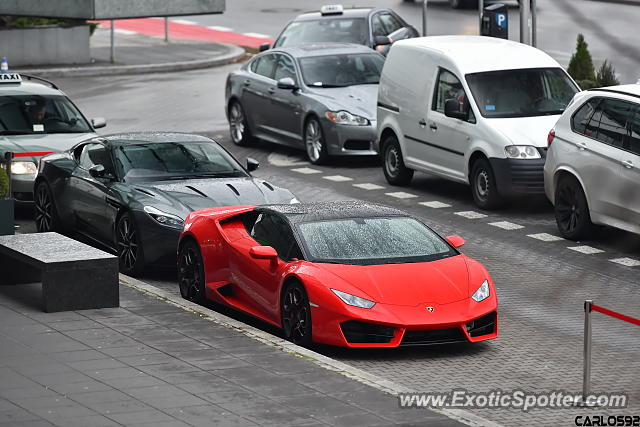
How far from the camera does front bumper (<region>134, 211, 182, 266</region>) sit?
15828mm

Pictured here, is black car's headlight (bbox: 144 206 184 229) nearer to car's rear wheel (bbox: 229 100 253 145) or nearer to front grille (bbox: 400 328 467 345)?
front grille (bbox: 400 328 467 345)

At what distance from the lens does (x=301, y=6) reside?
156ft

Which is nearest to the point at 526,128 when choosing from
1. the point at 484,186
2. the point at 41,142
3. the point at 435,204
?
the point at 484,186

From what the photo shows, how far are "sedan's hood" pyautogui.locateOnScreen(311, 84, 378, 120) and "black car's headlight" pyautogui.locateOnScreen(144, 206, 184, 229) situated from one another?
7.82m

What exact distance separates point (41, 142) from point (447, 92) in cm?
550

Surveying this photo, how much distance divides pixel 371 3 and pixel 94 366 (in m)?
35.2

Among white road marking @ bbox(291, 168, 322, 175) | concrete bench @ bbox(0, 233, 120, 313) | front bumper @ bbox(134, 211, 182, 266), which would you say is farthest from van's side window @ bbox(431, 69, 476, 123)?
concrete bench @ bbox(0, 233, 120, 313)

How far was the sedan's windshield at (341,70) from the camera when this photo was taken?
964 inches

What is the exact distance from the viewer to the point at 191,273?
581 inches

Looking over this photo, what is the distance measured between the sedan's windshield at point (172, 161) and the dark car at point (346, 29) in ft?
38.7

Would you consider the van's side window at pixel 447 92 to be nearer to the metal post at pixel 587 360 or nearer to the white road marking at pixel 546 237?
the white road marking at pixel 546 237

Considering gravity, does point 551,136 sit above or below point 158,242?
above

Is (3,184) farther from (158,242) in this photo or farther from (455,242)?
(455,242)

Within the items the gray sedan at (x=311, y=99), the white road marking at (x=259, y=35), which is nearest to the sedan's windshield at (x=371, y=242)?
the gray sedan at (x=311, y=99)
